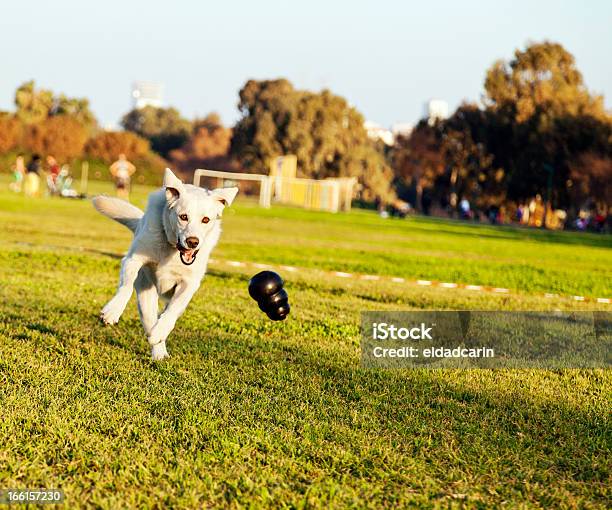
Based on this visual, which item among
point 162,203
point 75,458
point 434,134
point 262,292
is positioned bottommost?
point 75,458

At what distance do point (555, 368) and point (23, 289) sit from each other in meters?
6.02

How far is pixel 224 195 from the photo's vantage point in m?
6.68

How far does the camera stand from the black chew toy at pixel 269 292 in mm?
7176

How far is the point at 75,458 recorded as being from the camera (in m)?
4.13

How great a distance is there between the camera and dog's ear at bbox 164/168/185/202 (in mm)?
6383

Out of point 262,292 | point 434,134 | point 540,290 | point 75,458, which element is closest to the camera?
point 75,458

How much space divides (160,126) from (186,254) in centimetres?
13593

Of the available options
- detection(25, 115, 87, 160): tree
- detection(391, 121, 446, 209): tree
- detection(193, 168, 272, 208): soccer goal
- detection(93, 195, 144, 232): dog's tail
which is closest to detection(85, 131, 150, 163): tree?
detection(25, 115, 87, 160): tree

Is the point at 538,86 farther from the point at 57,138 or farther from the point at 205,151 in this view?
the point at 205,151

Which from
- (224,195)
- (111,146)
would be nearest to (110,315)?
(224,195)

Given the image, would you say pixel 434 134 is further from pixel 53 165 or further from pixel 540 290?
pixel 540 290

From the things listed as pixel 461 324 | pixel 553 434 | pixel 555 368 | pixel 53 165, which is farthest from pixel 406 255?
pixel 53 165

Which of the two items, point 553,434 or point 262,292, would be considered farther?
point 262,292

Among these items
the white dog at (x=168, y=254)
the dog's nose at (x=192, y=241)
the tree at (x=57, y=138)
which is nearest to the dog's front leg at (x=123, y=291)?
the white dog at (x=168, y=254)
